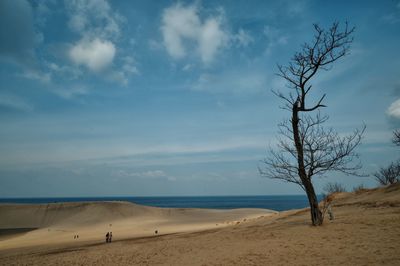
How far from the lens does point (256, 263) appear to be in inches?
385

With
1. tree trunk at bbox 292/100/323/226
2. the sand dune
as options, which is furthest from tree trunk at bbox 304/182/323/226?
the sand dune

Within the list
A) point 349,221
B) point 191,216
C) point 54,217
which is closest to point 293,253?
point 349,221

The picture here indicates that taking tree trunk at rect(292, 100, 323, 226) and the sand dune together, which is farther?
the sand dune

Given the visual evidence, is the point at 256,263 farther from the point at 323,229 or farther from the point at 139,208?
the point at 139,208

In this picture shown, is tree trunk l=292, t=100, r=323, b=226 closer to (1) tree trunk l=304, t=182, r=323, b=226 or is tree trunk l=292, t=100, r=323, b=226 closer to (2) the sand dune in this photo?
(1) tree trunk l=304, t=182, r=323, b=226

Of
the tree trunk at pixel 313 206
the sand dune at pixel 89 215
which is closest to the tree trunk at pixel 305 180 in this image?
the tree trunk at pixel 313 206

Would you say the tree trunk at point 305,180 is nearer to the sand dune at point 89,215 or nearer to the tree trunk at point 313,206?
the tree trunk at point 313,206

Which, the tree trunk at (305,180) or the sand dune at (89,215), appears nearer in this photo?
the tree trunk at (305,180)

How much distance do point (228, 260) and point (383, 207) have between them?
11450 mm

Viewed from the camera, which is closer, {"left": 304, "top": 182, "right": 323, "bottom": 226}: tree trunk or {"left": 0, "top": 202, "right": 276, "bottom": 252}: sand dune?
{"left": 304, "top": 182, "right": 323, "bottom": 226}: tree trunk

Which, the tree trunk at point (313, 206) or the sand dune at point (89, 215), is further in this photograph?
the sand dune at point (89, 215)

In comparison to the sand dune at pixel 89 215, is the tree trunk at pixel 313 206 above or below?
above

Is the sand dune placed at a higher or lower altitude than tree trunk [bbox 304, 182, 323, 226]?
lower

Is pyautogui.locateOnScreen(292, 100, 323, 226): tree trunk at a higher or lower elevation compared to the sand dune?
higher
